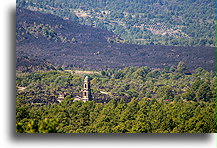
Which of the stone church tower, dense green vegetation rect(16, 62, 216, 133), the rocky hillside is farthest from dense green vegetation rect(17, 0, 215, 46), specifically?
the stone church tower

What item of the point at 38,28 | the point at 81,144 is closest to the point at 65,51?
the point at 38,28

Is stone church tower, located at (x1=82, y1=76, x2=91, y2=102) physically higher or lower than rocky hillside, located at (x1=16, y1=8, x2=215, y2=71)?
lower

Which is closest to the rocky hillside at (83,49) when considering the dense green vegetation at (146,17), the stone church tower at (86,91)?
the dense green vegetation at (146,17)

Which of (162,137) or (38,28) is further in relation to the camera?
(38,28)

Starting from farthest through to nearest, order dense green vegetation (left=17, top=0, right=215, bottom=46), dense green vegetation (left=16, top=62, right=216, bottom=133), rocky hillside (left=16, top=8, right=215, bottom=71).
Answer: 1. dense green vegetation (left=17, top=0, right=215, bottom=46)
2. rocky hillside (left=16, top=8, right=215, bottom=71)
3. dense green vegetation (left=16, top=62, right=216, bottom=133)

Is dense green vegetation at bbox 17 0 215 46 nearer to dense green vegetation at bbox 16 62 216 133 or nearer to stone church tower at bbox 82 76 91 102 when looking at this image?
dense green vegetation at bbox 16 62 216 133
